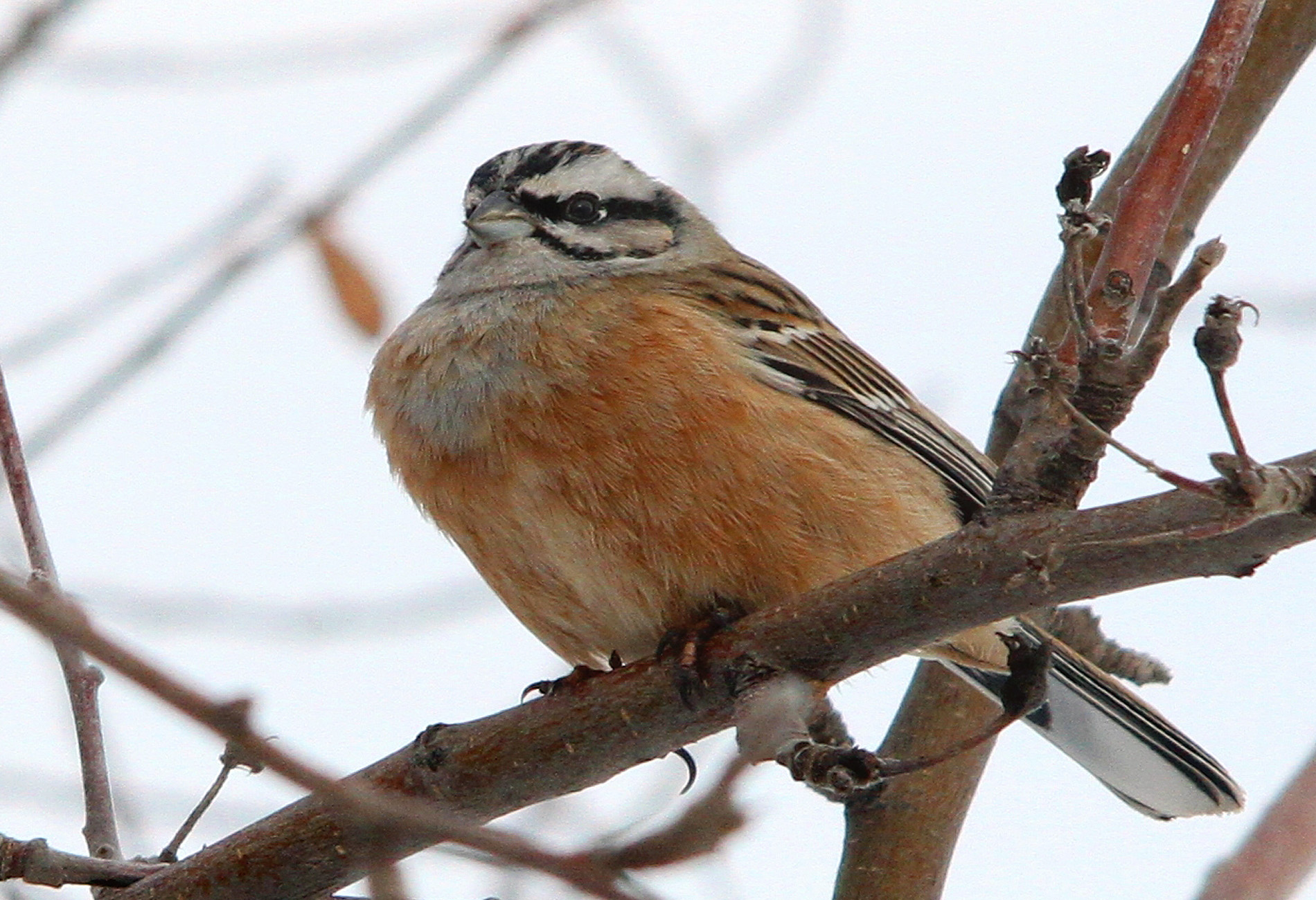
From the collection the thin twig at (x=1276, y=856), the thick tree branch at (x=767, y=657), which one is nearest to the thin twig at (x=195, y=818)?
the thick tree branch at (x=767, y=657)

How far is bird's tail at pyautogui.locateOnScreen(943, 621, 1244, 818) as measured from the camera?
5379 millimetres

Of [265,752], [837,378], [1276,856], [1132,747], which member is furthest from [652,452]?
[265,752]

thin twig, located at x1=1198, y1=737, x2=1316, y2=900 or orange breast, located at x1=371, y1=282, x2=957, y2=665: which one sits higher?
orange breast, located at x1=371, y1=282, x2=957, y2=665

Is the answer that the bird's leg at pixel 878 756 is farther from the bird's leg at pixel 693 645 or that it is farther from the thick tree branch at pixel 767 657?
the bird's leg at pixel 693 645

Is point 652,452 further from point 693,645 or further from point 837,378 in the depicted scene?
point 837,378

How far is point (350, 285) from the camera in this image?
4.07m

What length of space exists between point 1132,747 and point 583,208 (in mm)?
2672

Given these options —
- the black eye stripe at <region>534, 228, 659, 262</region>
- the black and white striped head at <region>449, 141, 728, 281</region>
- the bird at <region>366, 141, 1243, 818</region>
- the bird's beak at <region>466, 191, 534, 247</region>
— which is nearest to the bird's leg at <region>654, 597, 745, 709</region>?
the bird at <region>366, 141, 1243, 818</region>

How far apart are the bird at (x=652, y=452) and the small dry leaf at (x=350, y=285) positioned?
0.96 meters

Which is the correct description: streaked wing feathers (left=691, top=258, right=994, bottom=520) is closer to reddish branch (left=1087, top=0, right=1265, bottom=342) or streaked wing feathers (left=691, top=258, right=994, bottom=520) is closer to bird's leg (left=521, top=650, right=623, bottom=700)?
bird's leg (left=521, top=650, right=623, bottom=700)

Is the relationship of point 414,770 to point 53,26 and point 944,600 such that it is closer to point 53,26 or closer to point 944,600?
point 944,600

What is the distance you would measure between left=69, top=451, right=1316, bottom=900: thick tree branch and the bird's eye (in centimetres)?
230

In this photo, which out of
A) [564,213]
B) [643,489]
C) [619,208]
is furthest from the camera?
[619,208]

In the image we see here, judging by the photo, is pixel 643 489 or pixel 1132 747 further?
pixel 1132 747
